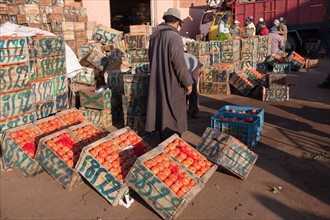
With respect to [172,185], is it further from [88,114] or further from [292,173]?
[88,114]

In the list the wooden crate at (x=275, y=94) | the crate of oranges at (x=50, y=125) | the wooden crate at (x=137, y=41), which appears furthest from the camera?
the wooden crate at (x=137, y=41)

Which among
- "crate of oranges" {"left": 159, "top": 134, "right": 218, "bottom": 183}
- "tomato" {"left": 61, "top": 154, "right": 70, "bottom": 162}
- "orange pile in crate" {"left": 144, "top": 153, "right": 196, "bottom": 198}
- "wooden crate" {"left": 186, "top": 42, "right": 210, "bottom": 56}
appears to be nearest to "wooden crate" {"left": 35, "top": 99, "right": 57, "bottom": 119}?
"tomato" {"left": 61, "top": 154, "right": 70, "bottom": 162}

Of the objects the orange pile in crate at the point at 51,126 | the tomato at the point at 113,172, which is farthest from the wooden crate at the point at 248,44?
the tomato at the point at 113,172

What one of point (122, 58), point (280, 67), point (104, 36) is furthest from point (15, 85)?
point (280, 67)

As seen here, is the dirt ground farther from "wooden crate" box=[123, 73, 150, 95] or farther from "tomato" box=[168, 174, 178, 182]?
"wooden crate" box=[123, 73, 150, 95]

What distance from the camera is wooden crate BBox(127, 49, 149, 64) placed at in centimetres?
998

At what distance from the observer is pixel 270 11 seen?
1962cm

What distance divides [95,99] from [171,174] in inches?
139

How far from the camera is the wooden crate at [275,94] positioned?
29.1 feet

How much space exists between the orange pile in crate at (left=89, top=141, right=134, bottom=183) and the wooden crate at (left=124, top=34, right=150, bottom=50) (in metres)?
6.10

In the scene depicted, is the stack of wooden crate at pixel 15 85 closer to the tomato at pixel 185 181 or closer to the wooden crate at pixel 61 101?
the wooden crate at pixel 61 101

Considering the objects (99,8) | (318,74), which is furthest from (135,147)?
(99,8)

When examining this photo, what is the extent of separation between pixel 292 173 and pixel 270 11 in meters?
17.1

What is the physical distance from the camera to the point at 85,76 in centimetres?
855
